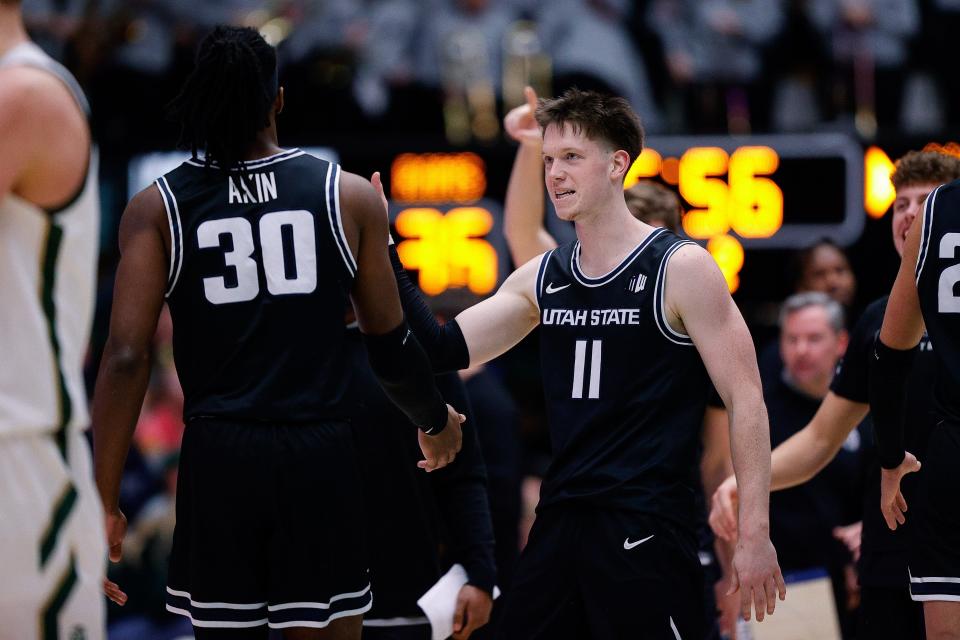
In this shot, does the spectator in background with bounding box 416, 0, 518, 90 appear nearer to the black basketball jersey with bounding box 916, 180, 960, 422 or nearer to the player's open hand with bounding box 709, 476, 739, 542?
the player's open hand with bounding box 709, 476, 739, 542

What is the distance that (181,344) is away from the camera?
3.84 metres

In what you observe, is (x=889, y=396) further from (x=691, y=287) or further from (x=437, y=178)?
(x=437, y=178)

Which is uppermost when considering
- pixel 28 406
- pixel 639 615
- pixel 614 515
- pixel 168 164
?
pixel 168 164

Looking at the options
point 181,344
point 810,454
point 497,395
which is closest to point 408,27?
point 497,395

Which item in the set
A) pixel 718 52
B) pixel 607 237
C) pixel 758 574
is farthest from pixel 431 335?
pixel 718 52

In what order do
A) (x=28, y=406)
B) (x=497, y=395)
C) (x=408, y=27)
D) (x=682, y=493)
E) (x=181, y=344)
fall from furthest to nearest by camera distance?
(x=408, y=27) < (x=497, y=395) < (x=682, y=493) < (x=181, y=344) < (x=28, y=406)

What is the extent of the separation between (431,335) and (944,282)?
152 cm

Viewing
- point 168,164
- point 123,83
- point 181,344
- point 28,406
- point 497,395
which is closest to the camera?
point 28,406

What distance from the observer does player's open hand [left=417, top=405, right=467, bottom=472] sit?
4254 millimetres

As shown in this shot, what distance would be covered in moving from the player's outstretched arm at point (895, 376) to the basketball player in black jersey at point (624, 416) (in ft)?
1.79

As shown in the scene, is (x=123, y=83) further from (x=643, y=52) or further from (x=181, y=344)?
(x=181, y=344)

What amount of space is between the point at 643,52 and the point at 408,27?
6.46 feet

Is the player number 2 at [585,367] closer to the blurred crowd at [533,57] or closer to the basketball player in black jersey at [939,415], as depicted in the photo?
the basketball player in black jersey at [939,415]

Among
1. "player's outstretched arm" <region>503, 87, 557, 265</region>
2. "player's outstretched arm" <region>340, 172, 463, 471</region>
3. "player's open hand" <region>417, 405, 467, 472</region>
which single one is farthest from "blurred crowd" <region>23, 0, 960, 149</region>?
"player's outstretched arm" <region>340, 172, 463, 471</region>
